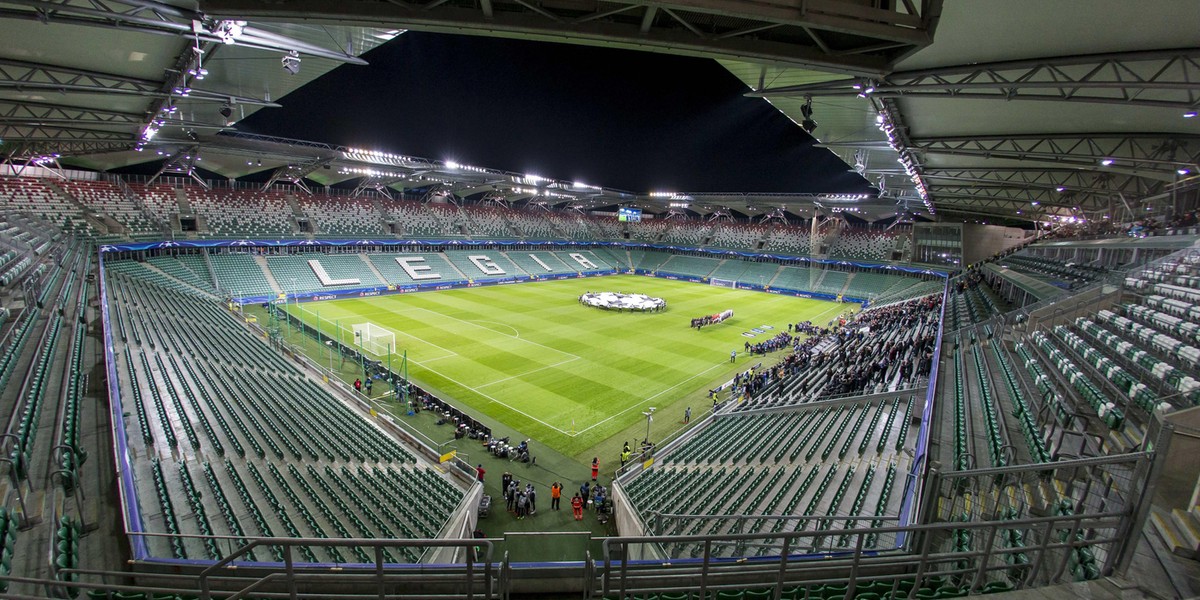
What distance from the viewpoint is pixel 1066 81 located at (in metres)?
9.55

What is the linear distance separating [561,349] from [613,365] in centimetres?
398

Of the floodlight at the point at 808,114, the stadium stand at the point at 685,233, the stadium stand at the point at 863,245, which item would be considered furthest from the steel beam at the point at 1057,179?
the stadium stand at the point at 685,233

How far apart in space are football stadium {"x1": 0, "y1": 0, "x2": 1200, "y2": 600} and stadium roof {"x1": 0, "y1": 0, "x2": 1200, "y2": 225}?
0.09 meters

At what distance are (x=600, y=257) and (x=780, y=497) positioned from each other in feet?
207

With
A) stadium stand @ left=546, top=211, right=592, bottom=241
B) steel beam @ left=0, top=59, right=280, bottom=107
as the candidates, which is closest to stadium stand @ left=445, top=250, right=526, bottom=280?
stadium stand @ left=546, top=211, right=592, bottom=241

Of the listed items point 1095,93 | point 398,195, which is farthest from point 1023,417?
point 398,195

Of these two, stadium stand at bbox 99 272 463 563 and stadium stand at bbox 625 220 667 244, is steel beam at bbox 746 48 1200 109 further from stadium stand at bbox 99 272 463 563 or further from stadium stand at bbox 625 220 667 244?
stadium stand at bbox 625 220 667 244

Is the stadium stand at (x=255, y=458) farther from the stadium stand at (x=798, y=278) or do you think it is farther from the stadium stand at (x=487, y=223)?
the stadium stand at (x=798, y=278)

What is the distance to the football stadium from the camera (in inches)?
202

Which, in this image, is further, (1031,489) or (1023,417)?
(1023,417)

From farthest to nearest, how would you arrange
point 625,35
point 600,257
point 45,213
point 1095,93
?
point 600,257, point 45,213, point 1095,93, point 625,35

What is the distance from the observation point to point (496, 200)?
6831 cm

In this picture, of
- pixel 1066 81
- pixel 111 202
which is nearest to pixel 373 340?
pixel 1066 81

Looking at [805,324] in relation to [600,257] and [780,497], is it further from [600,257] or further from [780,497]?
[600,257]
